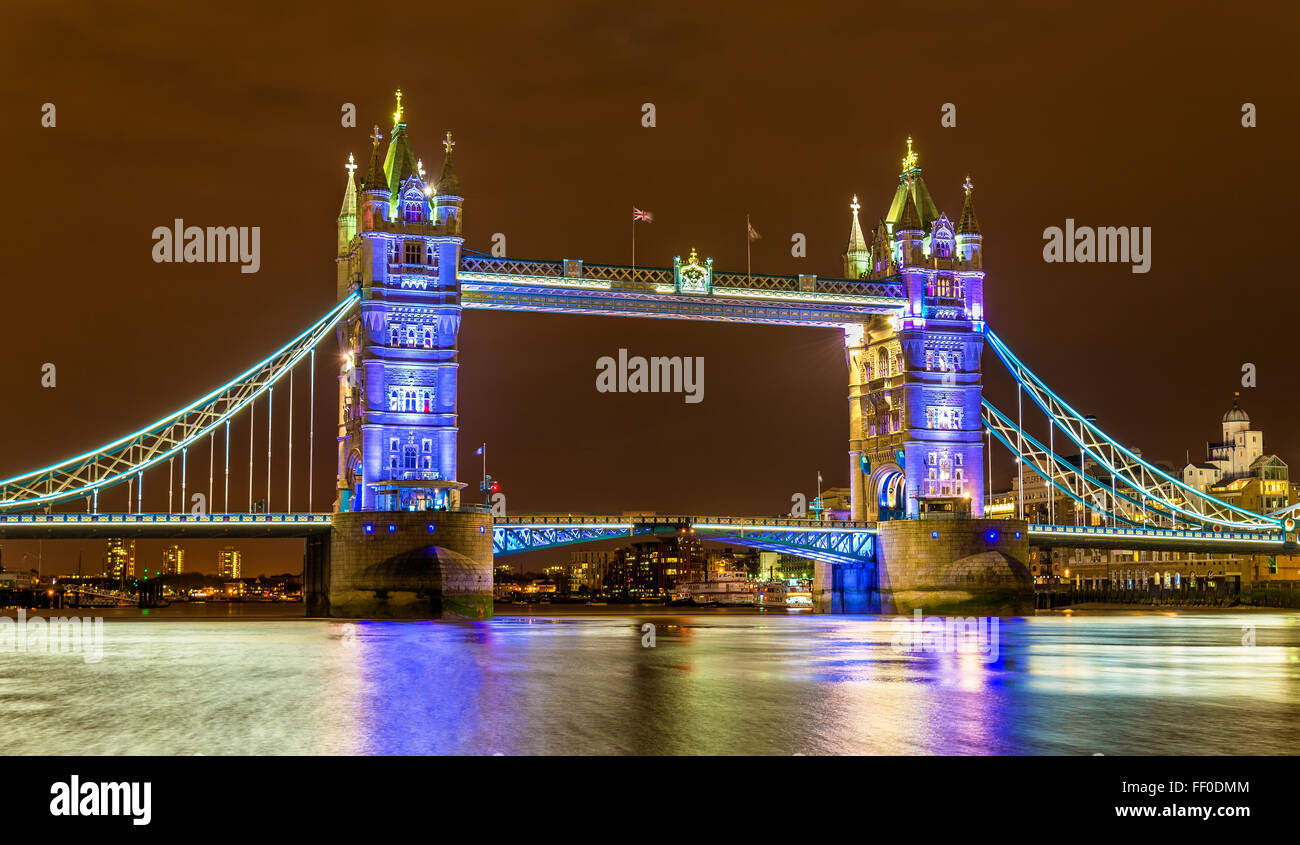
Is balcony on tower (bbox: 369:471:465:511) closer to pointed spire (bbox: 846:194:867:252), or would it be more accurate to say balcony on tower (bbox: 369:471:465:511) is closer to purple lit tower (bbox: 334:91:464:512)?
Answer: purple lit tower (bbox: 334:91:464:512)

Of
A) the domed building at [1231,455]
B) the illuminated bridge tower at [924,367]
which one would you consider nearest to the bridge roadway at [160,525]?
the illuminated bridge tower at [924,367]

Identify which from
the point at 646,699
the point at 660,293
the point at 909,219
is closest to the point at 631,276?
the point at 660,293

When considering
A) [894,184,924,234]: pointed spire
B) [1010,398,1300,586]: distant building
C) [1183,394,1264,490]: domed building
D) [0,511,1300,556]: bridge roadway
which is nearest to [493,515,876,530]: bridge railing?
[0,511,1300,556]: bridge roadway

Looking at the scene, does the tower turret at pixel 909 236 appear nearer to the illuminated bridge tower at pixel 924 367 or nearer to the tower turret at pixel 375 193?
the illuminated bridge tower at pixel 924 367

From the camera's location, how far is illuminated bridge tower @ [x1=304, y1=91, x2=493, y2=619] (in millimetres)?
69062

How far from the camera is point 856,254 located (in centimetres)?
9225

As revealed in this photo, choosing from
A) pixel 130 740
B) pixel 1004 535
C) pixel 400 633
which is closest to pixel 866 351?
pixel 1004 535

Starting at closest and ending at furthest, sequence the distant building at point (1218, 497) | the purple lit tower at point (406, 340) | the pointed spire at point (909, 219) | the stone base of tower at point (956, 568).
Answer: the purple lit tower at point (406, 340), the stone base of tower at point (956, 568), the pointed spire at point (909, 219), the distant building at point (1218, 497)

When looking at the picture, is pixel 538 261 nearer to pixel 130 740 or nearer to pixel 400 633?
pixel 400 633

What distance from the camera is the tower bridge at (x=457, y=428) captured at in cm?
7038

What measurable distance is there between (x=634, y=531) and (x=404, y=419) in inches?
604

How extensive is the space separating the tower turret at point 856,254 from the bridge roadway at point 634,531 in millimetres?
16388

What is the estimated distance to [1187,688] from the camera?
95.6ft

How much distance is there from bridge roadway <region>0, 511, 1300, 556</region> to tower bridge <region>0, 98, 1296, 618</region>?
0.14 m
